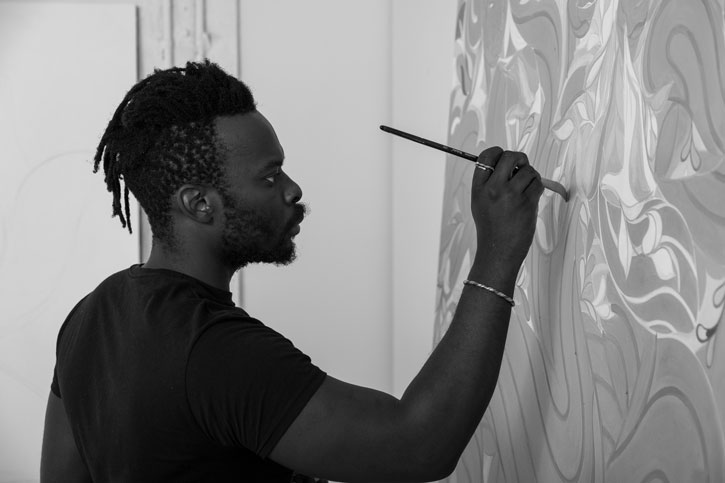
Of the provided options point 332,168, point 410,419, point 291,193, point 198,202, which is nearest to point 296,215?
point 291,193

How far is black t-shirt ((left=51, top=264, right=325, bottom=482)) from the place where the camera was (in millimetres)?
941

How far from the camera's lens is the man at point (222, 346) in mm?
932

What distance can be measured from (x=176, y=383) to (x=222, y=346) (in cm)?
8

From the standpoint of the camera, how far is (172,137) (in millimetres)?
1138

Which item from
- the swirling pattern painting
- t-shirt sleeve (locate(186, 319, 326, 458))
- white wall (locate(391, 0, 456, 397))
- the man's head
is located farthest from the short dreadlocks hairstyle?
white wall (locate(391, 0, 456, 397))

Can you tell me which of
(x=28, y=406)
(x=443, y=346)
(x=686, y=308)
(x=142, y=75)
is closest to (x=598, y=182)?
(x=686, y=308)

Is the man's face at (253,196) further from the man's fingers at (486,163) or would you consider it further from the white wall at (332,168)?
the white wall at (332,168)

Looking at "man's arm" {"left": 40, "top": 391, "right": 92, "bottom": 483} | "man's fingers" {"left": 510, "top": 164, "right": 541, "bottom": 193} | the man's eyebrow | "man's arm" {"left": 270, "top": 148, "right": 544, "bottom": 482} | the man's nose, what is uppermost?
the man's eyebrow

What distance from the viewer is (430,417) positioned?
93 cm

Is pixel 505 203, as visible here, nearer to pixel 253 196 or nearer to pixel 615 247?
pixel 615 247

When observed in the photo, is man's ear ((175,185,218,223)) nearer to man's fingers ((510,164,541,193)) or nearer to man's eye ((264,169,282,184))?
man's eye ((264,169,282,184))

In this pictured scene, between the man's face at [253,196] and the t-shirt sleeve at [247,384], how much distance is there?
0.18 metres

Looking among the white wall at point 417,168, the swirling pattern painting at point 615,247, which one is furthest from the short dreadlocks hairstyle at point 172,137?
the white wall at point 417,168

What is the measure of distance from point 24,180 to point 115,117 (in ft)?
5.82
